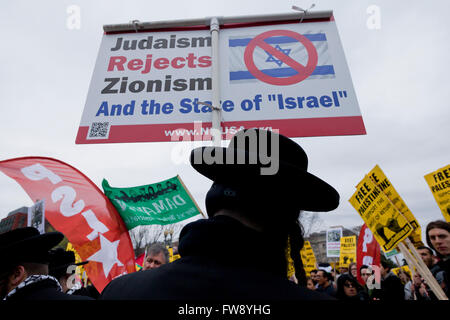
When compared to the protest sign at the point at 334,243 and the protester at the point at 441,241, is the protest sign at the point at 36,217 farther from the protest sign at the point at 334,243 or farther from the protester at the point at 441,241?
the protest sign at the point at 334,243

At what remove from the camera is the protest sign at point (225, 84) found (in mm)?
2451

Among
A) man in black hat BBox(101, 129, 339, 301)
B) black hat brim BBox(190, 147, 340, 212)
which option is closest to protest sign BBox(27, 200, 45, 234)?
man in black hat BBox(101, 129, 339, 301)

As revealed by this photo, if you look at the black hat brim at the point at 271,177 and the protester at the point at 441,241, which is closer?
the black hat brim at the point at 271,177

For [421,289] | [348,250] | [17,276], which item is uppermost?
[348,250]

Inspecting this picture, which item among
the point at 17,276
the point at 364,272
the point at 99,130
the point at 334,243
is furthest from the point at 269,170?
the point at 334,243

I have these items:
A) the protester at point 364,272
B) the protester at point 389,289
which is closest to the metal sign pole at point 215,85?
the protester at point 389,289

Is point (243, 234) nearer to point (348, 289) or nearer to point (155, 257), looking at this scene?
point (155, 257)

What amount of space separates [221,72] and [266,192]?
6.71ft

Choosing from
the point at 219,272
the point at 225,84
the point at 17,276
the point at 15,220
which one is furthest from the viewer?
the point at 225,84

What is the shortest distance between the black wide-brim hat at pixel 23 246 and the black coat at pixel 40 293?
0.23m

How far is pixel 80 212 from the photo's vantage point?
3.32m

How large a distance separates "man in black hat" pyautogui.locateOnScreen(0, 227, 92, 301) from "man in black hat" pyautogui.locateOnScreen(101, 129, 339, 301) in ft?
4.83

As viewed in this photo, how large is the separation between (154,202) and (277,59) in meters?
2.53

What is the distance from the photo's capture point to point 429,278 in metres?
2.87
